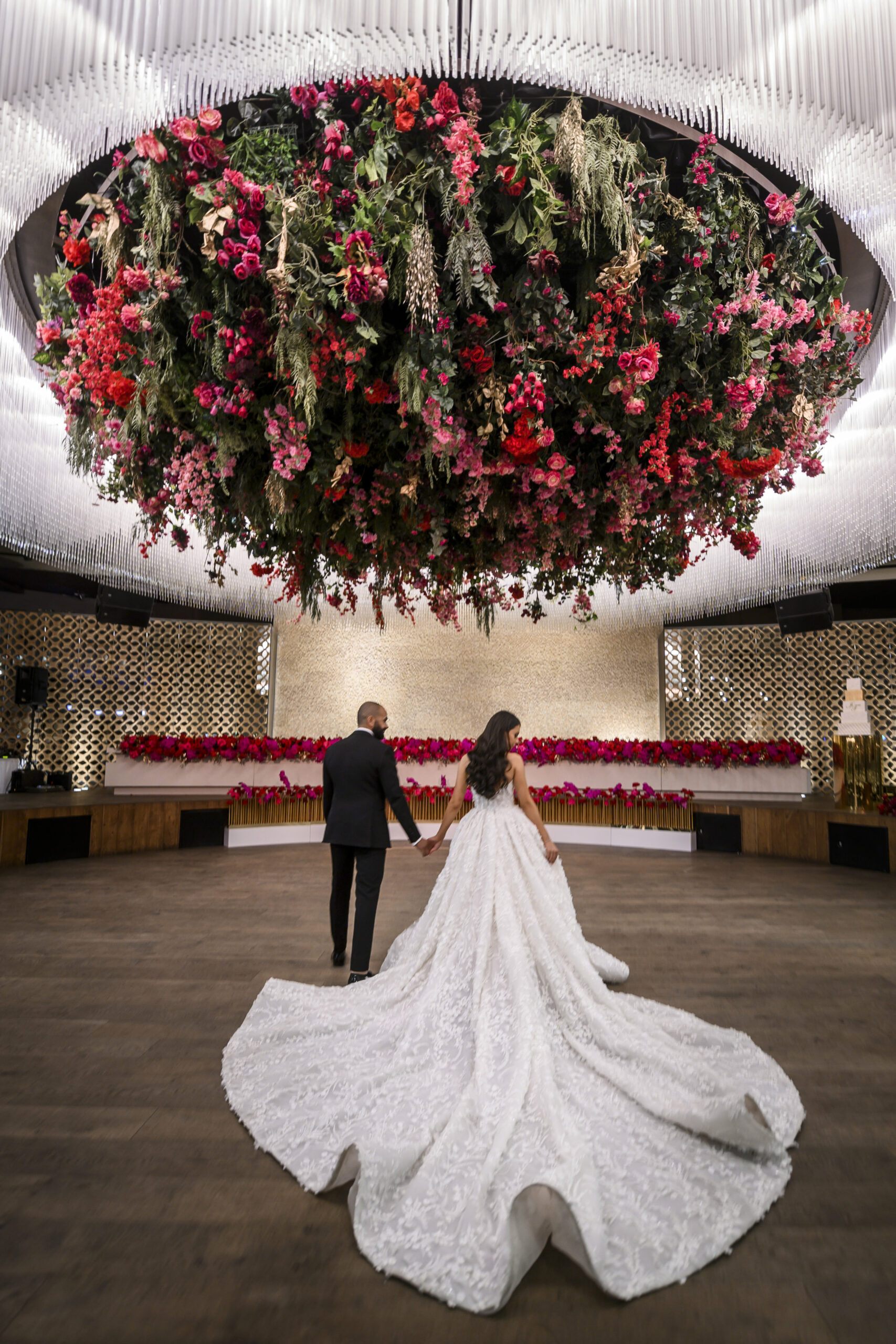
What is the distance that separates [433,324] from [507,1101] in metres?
2.49

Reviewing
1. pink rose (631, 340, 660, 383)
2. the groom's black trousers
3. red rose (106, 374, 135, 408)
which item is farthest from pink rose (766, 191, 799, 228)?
the groom's black trousers

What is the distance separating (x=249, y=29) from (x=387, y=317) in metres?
0.88

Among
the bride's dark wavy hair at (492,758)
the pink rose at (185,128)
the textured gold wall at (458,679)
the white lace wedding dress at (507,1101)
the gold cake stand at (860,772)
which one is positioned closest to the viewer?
the white lace wedding dress at (507,1101)

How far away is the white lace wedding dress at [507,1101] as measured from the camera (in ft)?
6.01

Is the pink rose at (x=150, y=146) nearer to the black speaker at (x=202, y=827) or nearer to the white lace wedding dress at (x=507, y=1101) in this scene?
the white lace wedding dress at (x=507, y=1101)

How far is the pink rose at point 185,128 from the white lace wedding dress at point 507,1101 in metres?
2.72

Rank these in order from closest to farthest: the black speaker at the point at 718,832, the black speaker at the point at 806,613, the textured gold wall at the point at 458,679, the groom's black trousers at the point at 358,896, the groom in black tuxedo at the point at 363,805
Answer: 1. the groom's black trousers at the point at 358,896
2. the groom in black tuxedo at the point at 363,805
3. the black speaker at the point at 718,832
4. the black speaker at the point at 806,613
5. the textured gold wall at the point at 458,679

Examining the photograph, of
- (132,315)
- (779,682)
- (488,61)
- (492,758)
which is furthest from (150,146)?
(779,682)

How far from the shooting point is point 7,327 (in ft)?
13.7

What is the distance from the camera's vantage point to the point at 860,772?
28.8 feet

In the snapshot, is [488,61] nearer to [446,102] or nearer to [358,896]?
[446,102]

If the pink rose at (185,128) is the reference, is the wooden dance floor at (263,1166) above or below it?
below

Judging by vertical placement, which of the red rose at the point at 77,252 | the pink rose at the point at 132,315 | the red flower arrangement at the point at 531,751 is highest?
the red rose at the point at 77,252

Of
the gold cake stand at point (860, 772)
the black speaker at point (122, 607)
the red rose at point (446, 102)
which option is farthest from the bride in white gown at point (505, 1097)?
the black speaker at point (122, 607)
